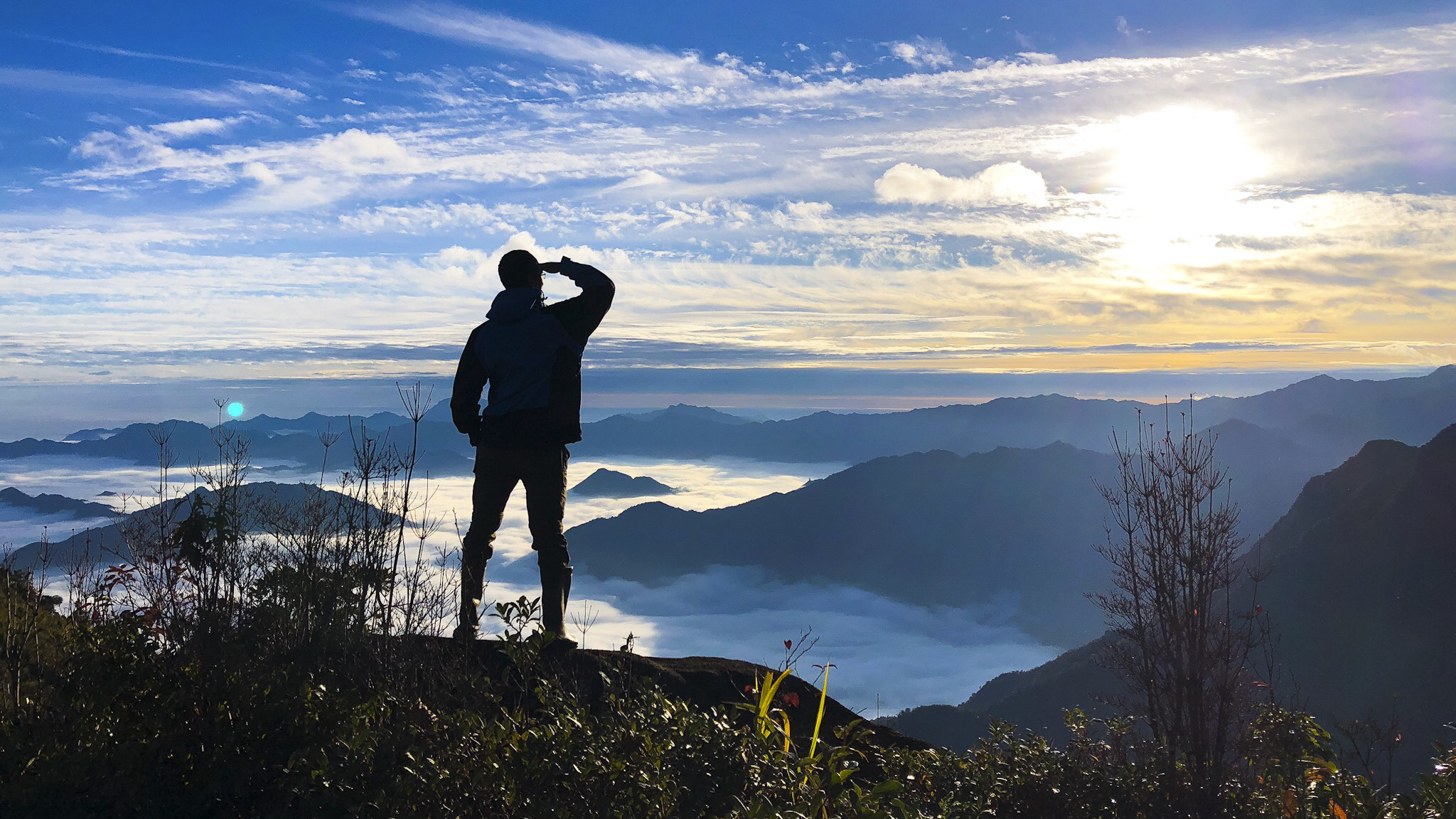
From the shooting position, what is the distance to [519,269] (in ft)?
22.0

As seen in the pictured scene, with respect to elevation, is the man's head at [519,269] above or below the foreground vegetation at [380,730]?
above

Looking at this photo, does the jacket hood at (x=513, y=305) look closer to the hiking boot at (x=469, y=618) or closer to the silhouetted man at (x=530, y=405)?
the silhouetted man at (x=530, y=405)

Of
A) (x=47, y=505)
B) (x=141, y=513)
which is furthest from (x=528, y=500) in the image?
(x=47, y=505)

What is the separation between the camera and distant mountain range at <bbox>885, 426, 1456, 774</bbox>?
71.4 metres

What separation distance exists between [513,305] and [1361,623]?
98.9m

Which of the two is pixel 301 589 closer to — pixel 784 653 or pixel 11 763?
pixel 11 763

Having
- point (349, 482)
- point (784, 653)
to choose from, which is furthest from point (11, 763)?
point (784, 653)

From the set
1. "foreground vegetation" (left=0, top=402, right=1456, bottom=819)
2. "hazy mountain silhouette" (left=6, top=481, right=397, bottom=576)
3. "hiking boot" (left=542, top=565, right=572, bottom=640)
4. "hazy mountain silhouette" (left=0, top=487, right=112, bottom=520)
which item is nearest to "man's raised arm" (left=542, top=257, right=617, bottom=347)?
"foreground vegetation" (left=0, top=402, right=1456, bottom=819)

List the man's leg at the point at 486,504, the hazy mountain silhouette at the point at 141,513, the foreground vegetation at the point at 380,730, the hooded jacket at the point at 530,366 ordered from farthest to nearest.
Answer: the man's leg at the point at 486,504 → the hooded jacket at the point at 530,366 → the hazy mountain silhouette at the point at 141,513 → the foreground vegetation at the point at 380,730

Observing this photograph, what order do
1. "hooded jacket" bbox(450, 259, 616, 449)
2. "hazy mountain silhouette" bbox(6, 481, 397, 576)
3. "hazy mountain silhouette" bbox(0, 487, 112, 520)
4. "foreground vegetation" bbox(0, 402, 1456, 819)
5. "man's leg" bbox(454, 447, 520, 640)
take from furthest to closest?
"hazy mountain silhouette" bbox(0, 487, 112, 520), "man's leg" bbox(454, 447, 520, 640), "hooded jacket" bbox(450, 259, 616, 449), "hazy mountain silhouette" bbox(6, 481, 397, 576), "foreground vegetation" bbox(0, 402, 1456, 819)

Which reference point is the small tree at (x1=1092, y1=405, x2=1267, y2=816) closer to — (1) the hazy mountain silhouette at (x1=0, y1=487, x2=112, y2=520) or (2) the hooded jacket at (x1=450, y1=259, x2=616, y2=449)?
(2) the hooded jacket at (x1=450, y1=259, x2=616, y2=449)

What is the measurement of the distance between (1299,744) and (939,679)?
188785 mm

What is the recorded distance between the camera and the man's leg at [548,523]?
659cm

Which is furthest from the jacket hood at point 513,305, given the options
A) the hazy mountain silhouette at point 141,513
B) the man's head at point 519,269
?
the hazy mountain silhouette at point 141,513
